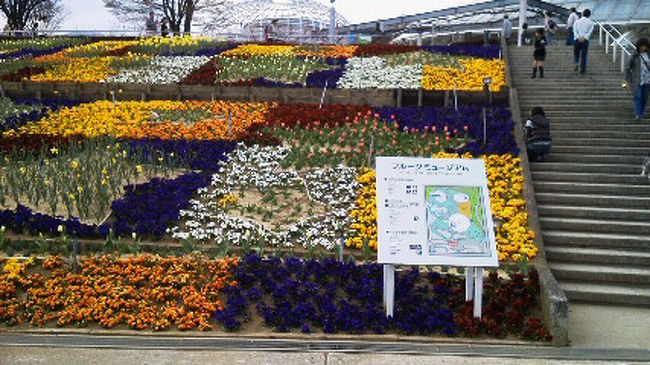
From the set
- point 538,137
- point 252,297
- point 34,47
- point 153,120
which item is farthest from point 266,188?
point 34,47

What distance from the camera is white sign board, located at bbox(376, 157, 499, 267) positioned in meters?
8.20

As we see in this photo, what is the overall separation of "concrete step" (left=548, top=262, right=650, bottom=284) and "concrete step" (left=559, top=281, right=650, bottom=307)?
147 mm

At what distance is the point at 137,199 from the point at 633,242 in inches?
286

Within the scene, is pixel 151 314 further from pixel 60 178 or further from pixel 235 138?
pixel 235 138

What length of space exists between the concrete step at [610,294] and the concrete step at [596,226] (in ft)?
4.65

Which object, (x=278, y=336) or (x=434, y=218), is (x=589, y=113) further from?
(x=278, y=336)

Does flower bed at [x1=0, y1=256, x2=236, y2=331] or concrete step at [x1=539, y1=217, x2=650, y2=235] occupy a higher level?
concrete step at [x1=539, y1=217, x2=650, y2=235]

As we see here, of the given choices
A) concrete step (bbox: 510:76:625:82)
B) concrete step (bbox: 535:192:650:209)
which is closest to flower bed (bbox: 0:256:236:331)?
concrete step (bbox: 535:192:650:209)

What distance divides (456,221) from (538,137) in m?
5.59

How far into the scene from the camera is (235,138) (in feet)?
51.2

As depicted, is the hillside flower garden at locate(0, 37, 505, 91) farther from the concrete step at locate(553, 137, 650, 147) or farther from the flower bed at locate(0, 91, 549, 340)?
the concrete step at locate(553, 137, 650, 147)

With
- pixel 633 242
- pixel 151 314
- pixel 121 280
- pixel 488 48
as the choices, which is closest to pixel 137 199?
pixel 121 280

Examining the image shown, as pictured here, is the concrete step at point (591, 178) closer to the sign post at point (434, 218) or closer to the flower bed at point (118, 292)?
the sign post at point (434, 218)

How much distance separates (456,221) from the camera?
27.8 feet
